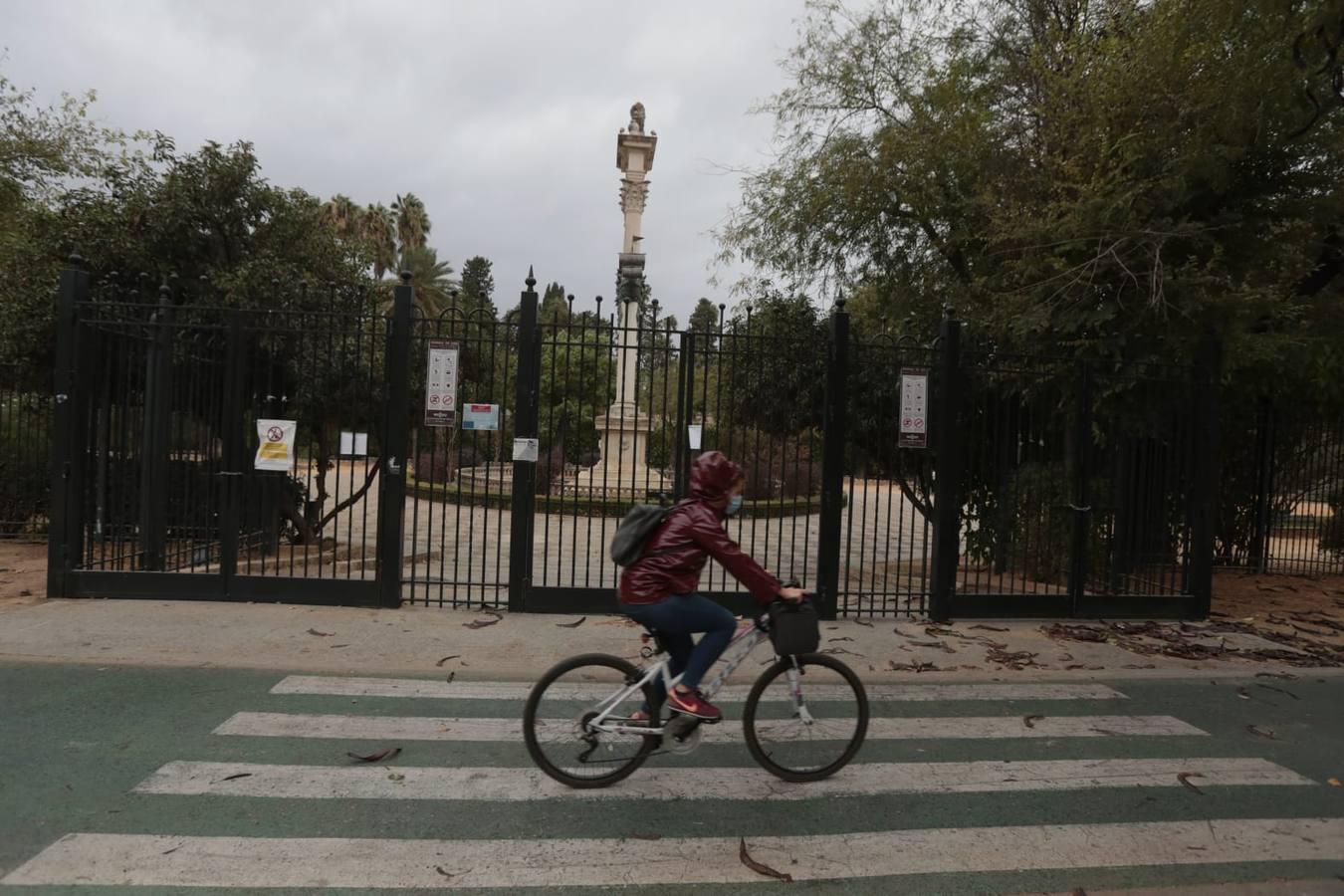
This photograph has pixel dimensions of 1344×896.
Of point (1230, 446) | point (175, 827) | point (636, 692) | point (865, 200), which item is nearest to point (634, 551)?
point (636, 692)

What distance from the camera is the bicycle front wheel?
4.36m

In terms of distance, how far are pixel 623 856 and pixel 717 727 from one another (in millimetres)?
1801

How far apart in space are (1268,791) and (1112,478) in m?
5.09

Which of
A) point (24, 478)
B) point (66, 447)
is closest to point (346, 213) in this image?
point (24, 478)

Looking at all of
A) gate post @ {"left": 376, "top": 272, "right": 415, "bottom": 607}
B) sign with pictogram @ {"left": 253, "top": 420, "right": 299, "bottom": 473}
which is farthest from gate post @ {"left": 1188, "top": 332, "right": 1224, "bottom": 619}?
sign with pictogram @ {"left": 253, "top": 420, "right": 299, "bottom": 473}

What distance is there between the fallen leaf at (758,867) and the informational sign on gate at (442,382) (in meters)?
5.22

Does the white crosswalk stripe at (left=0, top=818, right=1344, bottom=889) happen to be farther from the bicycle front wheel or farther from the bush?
the bush

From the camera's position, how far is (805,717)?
4430 millimetres

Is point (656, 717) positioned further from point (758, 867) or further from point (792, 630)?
point (758, 867)

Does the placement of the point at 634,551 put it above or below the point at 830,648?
above

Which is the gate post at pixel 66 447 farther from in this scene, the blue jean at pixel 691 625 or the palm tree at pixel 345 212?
the palm tree at pixel 345 212

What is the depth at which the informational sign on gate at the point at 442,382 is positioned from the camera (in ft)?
26.0

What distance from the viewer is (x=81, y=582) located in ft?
26.1

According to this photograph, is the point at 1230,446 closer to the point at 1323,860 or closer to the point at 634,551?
the point at 1323,860
